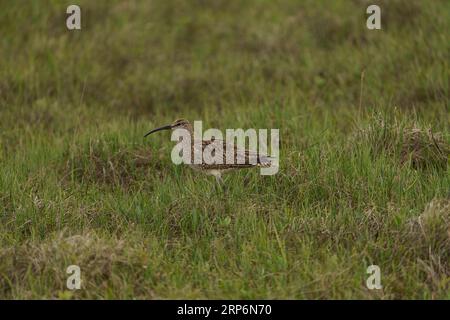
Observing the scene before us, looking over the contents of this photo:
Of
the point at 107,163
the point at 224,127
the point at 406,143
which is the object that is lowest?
Result: the point at 107,163

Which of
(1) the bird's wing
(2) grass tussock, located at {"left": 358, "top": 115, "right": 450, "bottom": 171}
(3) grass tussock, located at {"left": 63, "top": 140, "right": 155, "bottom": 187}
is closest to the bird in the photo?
(1) the bird's wing

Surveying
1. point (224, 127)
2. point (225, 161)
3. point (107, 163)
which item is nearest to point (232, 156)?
point (225, 161)

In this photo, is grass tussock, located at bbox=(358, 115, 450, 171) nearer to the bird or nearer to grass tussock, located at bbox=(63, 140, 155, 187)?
the bird

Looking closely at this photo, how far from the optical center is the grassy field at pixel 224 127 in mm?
6574

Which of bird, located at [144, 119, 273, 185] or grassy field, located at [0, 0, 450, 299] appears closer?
grassy field, located at [0, 0, 450, 299]

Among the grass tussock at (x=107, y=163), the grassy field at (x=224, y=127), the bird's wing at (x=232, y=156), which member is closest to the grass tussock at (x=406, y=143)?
the grassy field at (x=224, y=127)

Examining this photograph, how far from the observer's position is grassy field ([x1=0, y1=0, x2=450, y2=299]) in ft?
21.6

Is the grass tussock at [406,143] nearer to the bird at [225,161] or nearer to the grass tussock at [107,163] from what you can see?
the bird at [225,161]

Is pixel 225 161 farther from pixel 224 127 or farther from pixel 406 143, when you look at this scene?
pixel 406 143

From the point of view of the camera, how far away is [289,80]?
11.8m

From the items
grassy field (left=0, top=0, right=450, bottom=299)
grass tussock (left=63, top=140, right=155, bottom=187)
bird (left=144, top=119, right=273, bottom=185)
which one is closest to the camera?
grassy field (left=0, top=0, right=450, bottom=299)

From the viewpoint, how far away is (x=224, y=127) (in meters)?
9.96

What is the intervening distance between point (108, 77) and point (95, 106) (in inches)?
37.0

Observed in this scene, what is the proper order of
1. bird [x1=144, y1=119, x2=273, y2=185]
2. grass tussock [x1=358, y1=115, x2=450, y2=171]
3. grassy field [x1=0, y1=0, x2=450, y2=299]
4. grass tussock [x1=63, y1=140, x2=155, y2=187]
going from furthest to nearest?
grass tussock [x1=63, y1=140, x2=155, y2=187] → grass tussock [x1=358, y1=115, x2=450, y2=171] → bird [x1=144, y1=119, x2=273, y2=185] → grassy field [x1=0, y1=0, x2=450, y2=299]
